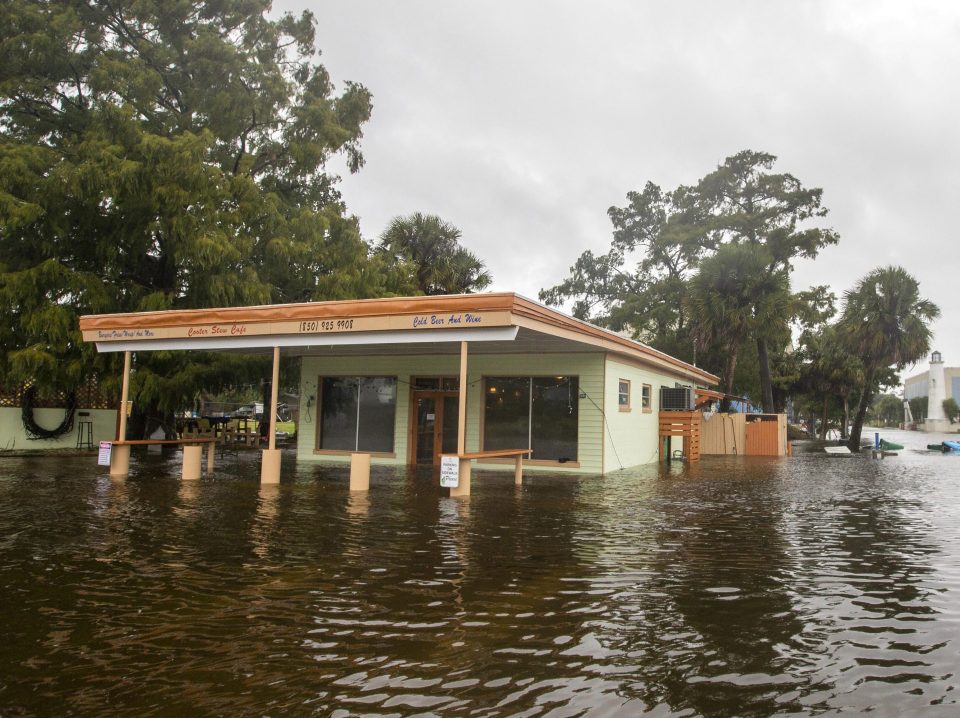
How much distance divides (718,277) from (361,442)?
18617 mm

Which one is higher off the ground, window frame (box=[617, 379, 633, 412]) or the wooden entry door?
window frame (box=[617, 379, 633, 412])

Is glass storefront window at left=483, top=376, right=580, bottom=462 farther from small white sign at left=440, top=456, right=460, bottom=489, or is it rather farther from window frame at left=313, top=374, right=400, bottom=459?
small white sign at left=440, top=456, right=460, bottom=489

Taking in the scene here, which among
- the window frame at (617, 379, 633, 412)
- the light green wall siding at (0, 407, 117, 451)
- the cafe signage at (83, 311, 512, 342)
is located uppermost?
the cafe signage at (83, 311, 512, 342)

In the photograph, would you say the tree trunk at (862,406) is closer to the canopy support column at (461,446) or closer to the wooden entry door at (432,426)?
the wooden entry door at (432,426)

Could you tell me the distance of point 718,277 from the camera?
30.8 m

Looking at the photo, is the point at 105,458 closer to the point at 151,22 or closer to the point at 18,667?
the point at 18,667

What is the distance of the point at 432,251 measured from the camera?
28.3 metres

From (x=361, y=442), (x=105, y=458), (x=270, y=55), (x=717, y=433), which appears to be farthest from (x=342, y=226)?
(x=717, y=433)

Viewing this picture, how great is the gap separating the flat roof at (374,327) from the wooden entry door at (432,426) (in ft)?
4.75

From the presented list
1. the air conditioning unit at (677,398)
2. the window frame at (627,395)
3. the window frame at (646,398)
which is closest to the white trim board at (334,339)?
the window frame at (627,395)

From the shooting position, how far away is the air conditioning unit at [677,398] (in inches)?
872

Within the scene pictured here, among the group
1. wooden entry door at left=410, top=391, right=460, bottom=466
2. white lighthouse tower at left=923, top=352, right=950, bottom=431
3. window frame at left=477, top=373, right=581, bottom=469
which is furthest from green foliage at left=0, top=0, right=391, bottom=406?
white lighthouse tower at left=923, top=352, right=950, bottom=431

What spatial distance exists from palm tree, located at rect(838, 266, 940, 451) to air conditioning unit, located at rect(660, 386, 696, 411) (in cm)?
1612

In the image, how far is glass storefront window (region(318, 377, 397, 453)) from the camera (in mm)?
18656
